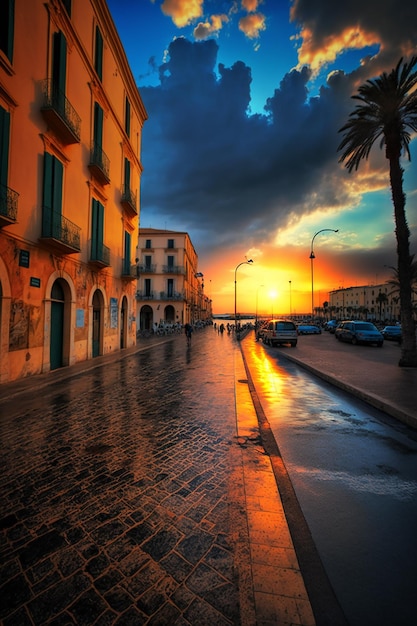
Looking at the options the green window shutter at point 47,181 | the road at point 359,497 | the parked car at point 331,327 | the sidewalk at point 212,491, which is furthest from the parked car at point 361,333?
the green window shutter at point 47,181

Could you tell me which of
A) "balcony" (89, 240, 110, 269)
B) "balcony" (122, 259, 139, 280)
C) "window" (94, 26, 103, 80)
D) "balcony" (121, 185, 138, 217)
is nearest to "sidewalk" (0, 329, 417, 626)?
"balcony" (89, 240, 110, 269)

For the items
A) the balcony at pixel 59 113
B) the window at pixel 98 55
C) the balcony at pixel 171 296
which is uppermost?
the window at pixel 98 55

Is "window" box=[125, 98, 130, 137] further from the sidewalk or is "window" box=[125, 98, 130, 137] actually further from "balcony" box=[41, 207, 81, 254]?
the sidewalk

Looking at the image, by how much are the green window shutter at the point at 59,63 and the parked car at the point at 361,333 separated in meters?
22.1

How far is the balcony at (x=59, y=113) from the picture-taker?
9.88 metres

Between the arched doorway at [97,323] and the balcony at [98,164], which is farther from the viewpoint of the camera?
the arched doorway at [97,323]

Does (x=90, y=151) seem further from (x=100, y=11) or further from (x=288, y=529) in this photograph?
(x=288, y=529)

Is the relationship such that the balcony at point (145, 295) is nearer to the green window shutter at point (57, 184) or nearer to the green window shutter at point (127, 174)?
the green window shutter at point (127, 174)

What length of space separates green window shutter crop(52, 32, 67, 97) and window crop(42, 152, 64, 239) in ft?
8.65

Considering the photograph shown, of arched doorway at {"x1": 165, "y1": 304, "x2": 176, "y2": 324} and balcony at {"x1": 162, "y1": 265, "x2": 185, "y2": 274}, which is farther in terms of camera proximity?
balcony at {"x1": 162, "y1": 265, "x2": 185, "y2": 274}

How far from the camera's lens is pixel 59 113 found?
1016cm

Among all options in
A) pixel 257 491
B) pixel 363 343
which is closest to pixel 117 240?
pixel 257 491

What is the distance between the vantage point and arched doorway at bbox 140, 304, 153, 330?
46406mm

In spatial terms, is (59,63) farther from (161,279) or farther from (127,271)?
(161,279)
